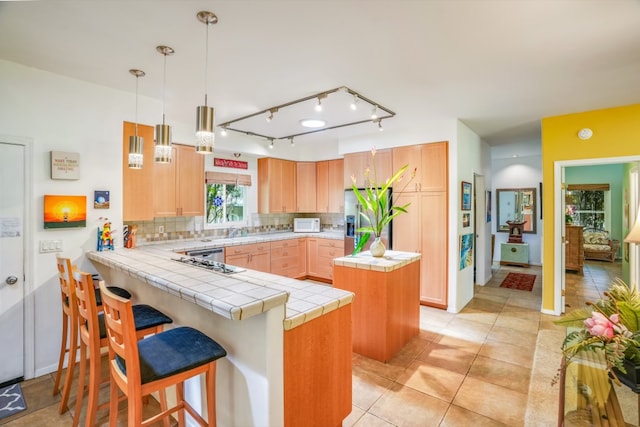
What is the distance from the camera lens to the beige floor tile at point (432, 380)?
2.39 meters

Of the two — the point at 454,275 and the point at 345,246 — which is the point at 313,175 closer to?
the point at 345,246

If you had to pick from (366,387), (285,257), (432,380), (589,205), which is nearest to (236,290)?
(366,387)

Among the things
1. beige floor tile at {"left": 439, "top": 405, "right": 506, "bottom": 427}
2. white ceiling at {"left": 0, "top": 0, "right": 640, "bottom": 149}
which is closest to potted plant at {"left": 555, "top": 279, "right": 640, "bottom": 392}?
beige floor tile at {"left": 439, "top": 405, "right": 506, "bottom": 427}

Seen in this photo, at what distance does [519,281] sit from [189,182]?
6223mm

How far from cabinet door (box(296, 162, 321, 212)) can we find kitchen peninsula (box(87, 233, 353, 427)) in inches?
160

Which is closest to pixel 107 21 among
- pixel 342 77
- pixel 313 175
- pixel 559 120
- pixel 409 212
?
pixel 342 77

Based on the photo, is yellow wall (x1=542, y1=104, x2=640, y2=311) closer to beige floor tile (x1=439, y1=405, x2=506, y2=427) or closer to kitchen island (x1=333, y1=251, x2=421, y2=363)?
kitchen island (x1=333, y1=251, x2=421, y2=363)

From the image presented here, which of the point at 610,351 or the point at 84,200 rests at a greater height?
the point at 84,200

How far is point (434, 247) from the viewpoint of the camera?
4.30m

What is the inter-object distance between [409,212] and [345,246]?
1.33 m

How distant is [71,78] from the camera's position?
2803 mm

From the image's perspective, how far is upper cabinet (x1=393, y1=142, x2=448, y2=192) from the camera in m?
4.21

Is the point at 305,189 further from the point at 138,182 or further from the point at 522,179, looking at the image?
the point at 522,179

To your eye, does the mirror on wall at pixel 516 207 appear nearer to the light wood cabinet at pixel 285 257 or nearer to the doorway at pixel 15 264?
the light wood cabinet at pixel 285 257
